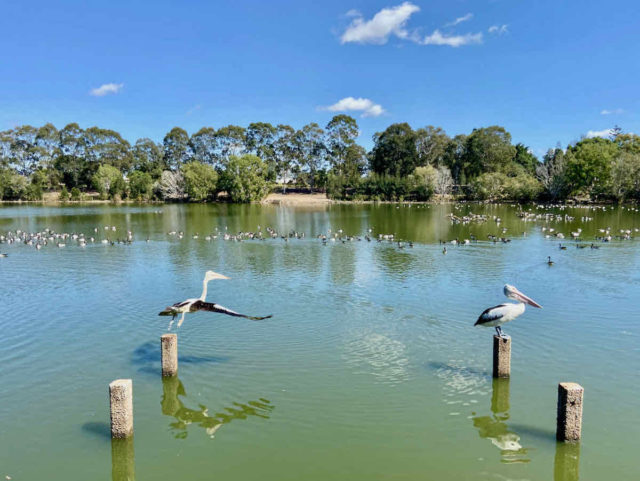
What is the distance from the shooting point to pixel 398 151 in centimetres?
10706

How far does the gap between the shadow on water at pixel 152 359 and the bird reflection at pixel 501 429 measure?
663 centimetres

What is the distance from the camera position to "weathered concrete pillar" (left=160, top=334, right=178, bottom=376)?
10.5 m

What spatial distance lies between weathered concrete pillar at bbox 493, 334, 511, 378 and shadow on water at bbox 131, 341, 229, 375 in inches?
268

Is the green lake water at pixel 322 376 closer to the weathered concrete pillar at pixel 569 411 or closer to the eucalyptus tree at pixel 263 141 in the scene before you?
the weathered concrete pillar at pixel 569 411

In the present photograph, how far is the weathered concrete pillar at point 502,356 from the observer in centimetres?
1029

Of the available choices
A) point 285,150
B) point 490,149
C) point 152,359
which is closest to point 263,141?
point 285,150

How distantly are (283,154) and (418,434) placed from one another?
11033 cm

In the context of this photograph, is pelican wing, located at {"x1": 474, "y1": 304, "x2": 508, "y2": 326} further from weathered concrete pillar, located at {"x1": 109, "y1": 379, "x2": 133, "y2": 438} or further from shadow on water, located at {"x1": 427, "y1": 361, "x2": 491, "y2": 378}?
weathered concrete pillar, located at {"x1": 109, "y1": 379, "x2": 133, "y2": 438}

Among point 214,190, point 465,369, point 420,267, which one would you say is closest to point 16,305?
point 465,369

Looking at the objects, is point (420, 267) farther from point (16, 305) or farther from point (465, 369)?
point (16, 305)

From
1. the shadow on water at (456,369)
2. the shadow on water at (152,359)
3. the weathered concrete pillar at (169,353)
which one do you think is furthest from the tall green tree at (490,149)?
the weathered concrete pillar at (169,353)

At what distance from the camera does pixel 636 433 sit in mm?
8711

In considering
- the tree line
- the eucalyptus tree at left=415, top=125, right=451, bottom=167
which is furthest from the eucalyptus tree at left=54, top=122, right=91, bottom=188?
the eucalyptus tree at left=415, top=125, right=451, bottom=167

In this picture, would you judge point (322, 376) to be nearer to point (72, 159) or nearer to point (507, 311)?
point (507, 311)
